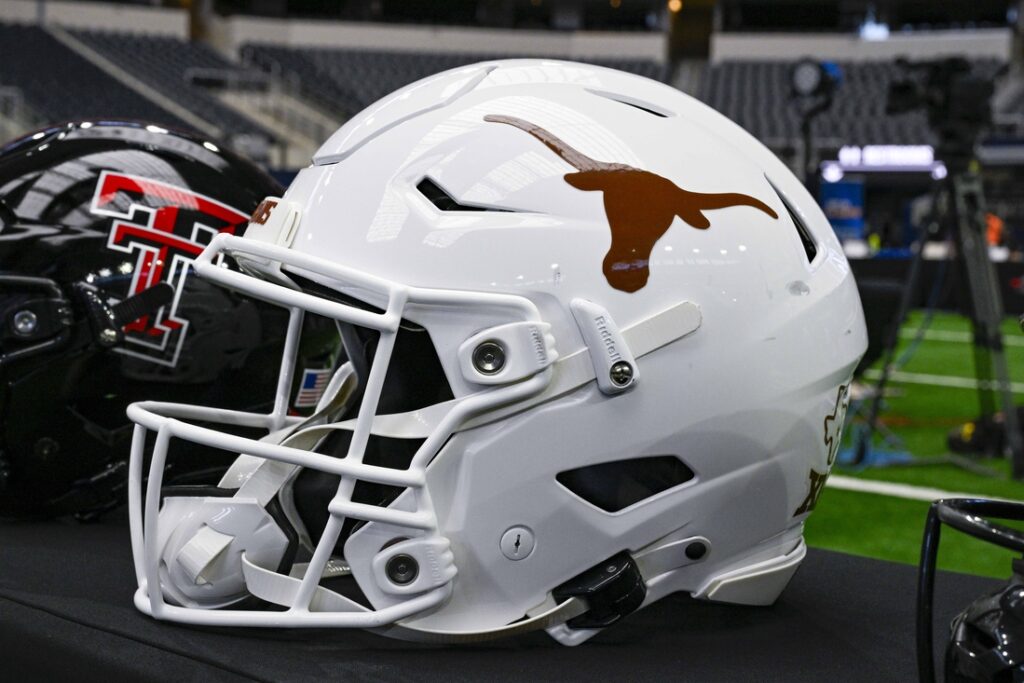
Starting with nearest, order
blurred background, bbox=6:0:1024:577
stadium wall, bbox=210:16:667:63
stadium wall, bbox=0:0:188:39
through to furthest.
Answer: blurred background, bbox=6:0:1024:577 → stadium wall, bbox=0:0:188:39 → stadium wall, bbox=210:16:667:63

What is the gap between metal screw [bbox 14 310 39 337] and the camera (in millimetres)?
1303

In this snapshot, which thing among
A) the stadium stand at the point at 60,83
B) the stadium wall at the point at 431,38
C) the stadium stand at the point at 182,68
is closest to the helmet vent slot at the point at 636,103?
the stadium stand at the point at 60,83

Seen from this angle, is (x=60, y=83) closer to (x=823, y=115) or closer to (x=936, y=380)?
(x=823, y=115)

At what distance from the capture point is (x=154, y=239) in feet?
4.50

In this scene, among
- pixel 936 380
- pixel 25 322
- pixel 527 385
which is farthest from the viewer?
pixel 936 380

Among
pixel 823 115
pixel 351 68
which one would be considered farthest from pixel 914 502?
pixel 351 68

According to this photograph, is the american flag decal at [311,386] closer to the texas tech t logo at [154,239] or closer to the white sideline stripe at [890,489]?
the texas tech t logo at [154,239]

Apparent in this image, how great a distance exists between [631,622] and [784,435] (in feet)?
0.86

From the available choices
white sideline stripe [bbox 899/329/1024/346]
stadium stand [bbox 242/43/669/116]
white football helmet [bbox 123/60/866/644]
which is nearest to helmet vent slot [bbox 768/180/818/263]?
white football helmet [bbox 123/60/866/644]

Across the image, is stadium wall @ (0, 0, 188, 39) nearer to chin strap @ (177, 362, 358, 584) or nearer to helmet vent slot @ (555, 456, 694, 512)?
chin strap @ (177, 362, 358, 584)

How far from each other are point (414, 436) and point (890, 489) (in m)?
2.10

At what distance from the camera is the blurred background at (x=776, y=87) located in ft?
10.5

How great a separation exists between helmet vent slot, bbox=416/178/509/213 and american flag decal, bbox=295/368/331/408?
49cm

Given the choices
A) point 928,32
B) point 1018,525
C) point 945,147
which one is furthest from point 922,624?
point 928,32
